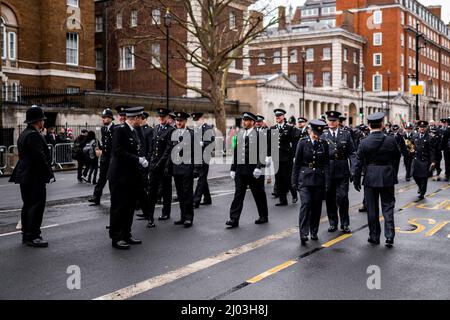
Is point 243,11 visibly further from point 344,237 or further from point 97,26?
point 344,237

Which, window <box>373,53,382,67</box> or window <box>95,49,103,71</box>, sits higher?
window <box>373,53,382,67</box>

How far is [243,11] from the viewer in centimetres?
5175

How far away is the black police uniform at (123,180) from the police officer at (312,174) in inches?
108

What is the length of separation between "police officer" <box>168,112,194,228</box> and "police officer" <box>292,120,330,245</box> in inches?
85.5

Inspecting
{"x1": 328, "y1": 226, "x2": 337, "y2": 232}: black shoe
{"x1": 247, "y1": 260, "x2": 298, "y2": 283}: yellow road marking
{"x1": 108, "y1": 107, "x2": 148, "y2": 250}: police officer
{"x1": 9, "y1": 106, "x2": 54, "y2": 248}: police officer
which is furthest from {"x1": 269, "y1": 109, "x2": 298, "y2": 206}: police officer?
{"x1": 9, "y1": 106, "x2": 54, "y2": 248}: police officer

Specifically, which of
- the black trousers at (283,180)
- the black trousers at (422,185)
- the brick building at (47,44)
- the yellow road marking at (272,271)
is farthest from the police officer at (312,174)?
the brick building at (47,44)

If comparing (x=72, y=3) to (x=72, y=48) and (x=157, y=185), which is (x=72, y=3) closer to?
(x=72, y=48)

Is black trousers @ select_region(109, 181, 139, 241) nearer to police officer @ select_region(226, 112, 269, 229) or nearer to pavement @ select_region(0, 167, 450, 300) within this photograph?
pavement @ select_region(0, 167, 450, 300)

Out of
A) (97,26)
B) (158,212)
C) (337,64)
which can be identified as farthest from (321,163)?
(337,64)

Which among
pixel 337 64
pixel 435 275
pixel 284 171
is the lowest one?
pixel 435 275

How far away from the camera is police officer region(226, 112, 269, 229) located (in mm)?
10469

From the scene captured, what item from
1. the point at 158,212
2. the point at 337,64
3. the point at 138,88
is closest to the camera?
the point at 158,212

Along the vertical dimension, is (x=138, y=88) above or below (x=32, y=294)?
above

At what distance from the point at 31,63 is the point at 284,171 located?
Result: 31150 mm
